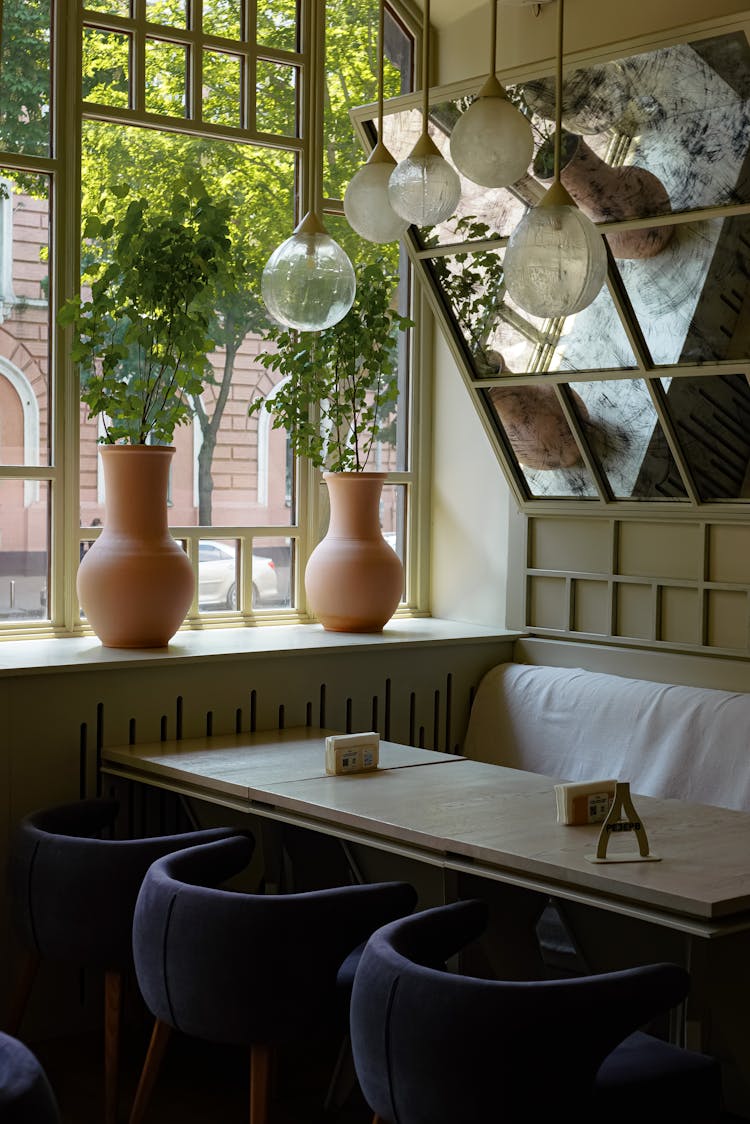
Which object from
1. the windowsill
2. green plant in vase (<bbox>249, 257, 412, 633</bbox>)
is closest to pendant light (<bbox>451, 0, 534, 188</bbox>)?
the windowsill

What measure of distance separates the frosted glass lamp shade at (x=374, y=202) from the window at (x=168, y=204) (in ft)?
3.72

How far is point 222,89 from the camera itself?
4.70m

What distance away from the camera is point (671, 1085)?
228cm

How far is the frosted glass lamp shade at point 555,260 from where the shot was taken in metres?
2.47

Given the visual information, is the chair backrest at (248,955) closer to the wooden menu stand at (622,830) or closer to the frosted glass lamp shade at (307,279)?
the wooden menu stand at (622,830)

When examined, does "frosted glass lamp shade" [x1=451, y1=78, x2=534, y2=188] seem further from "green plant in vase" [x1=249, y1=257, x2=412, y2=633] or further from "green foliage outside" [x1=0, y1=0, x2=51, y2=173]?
"green foliage outside" [x1=0, y1=0, x2=51, y2=173]

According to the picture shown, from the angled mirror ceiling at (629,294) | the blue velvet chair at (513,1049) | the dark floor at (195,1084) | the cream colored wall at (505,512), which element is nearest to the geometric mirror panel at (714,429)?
the angled mirror ceiling at (629,294)

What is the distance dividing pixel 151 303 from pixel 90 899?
1780mm

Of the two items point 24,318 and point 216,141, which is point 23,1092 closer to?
point 24,318

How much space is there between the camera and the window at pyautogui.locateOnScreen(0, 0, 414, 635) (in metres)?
4.30

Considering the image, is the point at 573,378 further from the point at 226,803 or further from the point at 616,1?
the point at 226,803

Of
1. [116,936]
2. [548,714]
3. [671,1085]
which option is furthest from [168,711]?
[671,1085]

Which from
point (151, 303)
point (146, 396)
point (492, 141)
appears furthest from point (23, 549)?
point (492, 141)

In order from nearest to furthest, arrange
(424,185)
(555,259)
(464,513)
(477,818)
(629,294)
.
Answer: (555,259), (424,185), (477,818), (629,294), (464,513)
